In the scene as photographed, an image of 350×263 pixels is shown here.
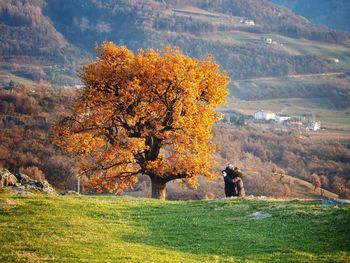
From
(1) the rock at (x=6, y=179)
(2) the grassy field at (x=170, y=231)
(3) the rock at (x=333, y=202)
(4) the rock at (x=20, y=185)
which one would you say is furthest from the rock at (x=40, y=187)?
(3) the rock at (x=333, y=202)

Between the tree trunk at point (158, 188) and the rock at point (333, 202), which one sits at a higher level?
the rock at point (333, 202)

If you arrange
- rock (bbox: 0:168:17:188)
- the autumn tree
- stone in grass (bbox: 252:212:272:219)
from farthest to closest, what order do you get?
the autumn tree
rock (bbox: 0:168:17:188)
stone in grass (bbox: 252:212:272:219)

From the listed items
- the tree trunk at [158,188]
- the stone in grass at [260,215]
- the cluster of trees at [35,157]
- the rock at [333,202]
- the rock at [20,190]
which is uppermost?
the rock at [333,202]

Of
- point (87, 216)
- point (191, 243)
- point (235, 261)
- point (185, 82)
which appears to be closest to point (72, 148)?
point (185, 82)

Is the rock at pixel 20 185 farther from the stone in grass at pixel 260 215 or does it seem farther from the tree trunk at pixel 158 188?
the stone in grass at pixel 260 215

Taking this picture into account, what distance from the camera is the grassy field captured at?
22156mm

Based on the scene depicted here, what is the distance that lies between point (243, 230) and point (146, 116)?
21.8 meters

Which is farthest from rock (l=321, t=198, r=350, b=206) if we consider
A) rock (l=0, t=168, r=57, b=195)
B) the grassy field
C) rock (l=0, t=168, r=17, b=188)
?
rock (l=0, t=168, r=17, b=188)

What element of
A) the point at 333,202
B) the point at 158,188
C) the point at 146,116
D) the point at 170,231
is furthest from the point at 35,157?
the point at 170,231

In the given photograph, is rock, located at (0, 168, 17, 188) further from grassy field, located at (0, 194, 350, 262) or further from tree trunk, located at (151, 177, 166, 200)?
tree trunk, located at (151, 177, 166, 200)

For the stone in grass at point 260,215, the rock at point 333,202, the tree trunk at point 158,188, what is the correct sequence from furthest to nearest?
the tree trunk at point 158,188
the rock at point 333,202
the stone in grass at point 260,215

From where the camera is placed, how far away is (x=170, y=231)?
27.7m

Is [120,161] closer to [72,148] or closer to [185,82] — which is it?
[72,148]

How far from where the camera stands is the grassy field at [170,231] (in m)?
22.2
